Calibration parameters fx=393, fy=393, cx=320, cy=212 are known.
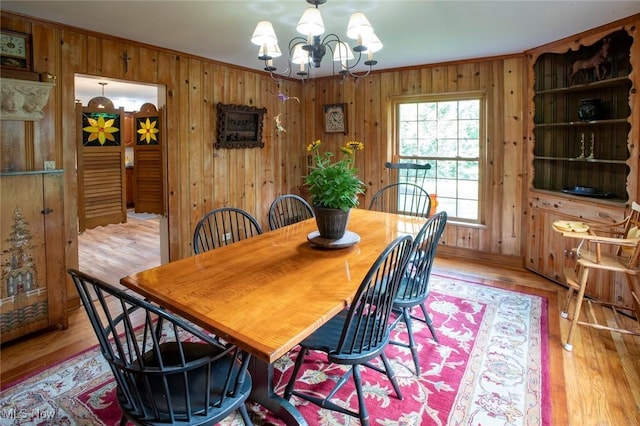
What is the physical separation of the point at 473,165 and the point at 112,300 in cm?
395

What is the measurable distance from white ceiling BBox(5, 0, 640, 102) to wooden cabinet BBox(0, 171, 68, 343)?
1.18 metres

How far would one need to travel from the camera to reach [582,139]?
376cm

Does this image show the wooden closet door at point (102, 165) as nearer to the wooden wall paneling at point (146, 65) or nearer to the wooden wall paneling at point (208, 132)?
the wooden wall paneling at point (146, 65)

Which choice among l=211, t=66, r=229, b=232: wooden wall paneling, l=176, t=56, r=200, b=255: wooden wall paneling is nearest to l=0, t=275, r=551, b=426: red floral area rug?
l=176, t=56, r=200, b=255: wooden wall paneling

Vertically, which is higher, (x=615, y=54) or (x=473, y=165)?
(x=615, y=54)

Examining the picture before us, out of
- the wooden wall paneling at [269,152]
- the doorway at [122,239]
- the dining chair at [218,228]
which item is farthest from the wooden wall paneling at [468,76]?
the doorway at [122,239]

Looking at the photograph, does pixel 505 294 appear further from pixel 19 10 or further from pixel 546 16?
pixel 19 10

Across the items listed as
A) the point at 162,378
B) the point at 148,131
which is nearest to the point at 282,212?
the point at 162,378

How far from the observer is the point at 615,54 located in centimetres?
346

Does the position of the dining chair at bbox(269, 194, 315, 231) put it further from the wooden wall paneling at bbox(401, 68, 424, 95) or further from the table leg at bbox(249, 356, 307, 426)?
the wooden wall paneling at bbox(401, 68, 424, 95)

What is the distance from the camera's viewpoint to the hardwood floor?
200 cm

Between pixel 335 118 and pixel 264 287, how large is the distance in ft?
12.8

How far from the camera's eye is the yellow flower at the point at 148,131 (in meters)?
4.32

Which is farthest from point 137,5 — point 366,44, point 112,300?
point 112,300
